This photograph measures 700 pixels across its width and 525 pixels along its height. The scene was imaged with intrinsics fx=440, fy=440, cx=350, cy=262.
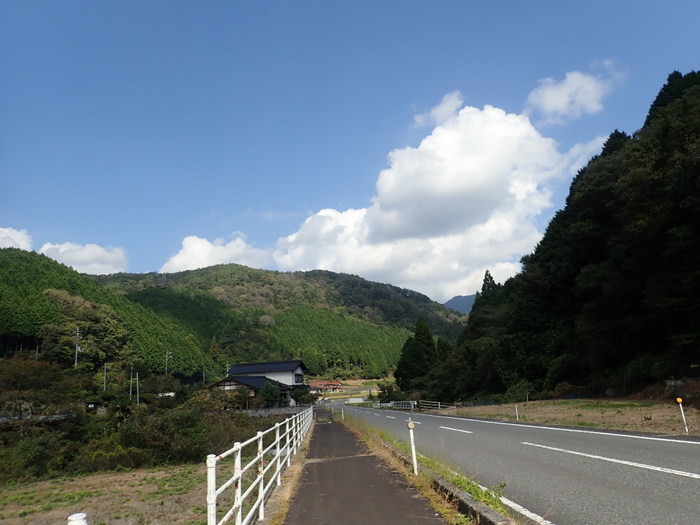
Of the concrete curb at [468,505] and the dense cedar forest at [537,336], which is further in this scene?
the dense cedar forest at [537,336]

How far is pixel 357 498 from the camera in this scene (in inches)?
252

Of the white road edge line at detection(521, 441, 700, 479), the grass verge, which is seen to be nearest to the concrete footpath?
the grass verge

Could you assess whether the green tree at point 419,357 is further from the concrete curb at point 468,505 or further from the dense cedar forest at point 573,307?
the concrete curb at point 468,505

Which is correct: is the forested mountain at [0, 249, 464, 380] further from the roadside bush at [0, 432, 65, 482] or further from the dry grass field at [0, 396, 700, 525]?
the dry grass field at [0, 396, 700, 525]

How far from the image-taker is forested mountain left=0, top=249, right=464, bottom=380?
67.7 metres

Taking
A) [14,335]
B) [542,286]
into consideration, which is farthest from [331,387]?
[542,286]

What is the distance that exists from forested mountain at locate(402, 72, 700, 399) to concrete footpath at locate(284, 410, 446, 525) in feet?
52.9

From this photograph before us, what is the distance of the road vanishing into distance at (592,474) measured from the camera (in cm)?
484

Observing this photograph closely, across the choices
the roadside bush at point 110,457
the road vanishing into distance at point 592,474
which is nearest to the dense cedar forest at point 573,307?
the road vanishing into distance at point 592,474

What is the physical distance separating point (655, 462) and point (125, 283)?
181692mm

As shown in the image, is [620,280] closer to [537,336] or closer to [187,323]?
[537,336]

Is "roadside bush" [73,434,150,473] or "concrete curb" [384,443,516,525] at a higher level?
"concrete curb" [384,443,516,525]

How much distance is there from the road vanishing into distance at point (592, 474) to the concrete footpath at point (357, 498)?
1.26 meters

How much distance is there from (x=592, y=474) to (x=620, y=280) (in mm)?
19384
